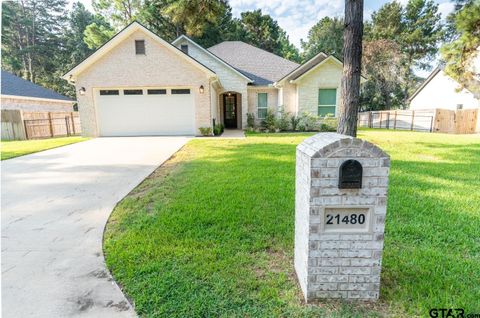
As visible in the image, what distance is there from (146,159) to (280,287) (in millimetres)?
6440

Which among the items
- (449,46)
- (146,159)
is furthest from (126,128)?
(449,46)

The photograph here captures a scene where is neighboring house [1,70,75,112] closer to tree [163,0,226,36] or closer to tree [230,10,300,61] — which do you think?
tree [163,0,226,36]

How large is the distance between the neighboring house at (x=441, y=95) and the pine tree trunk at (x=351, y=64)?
21.0m

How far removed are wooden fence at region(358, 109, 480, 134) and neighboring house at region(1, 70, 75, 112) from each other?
1037 inches

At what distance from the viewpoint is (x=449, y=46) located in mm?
13219

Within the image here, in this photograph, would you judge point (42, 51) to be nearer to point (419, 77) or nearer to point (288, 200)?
point (288, 200)

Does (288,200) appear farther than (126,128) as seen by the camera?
No

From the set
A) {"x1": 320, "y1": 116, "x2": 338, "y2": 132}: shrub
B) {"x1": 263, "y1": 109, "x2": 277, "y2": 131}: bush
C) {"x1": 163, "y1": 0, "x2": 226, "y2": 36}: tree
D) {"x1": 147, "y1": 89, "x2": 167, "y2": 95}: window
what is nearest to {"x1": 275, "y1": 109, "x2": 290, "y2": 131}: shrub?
{"x1": 263, "y1": 109, "x2": 277, "y2": 131}: bush

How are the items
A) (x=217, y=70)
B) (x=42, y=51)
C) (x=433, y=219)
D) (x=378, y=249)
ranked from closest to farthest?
(x=378, y=249)
(x=433, y=219)
(x=217, y=70)
(x=42, y=51)

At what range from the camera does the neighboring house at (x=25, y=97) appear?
1642cm

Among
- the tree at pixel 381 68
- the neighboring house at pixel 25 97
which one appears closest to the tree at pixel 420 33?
the tree at pixel 381 68

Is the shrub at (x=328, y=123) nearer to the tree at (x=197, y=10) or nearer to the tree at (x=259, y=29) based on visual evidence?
the tree at (x=197, y=10)

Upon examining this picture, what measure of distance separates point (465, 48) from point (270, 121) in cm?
985

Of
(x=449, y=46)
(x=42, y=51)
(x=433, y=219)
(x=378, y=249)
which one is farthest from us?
(x=42, y=51)
